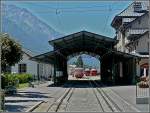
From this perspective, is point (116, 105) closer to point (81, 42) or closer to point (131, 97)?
point (131, 97)

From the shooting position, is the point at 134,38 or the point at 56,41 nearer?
the point at 56,41

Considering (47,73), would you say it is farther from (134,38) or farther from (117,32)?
(134,38)

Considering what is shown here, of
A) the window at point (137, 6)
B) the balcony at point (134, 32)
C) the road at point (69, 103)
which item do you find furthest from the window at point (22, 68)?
the road at point (69, 103)

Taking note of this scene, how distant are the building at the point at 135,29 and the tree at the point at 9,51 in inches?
1064

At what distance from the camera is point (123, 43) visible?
79.9 meters

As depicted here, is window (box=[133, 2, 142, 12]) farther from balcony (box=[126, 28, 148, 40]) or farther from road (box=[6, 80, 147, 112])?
road (box=[6, 80, 147, 112])

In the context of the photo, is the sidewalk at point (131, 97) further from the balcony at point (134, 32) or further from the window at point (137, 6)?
the window at point (137, 6)

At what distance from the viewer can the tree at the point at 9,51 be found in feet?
116

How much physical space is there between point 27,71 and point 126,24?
15.8 meters

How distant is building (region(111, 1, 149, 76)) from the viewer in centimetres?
6738

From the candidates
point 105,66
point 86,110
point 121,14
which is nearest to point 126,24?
point 121,14

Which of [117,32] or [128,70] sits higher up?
[117,32]

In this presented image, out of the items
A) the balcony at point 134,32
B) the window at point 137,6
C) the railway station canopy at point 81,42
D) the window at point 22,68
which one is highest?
the window at point 137,6

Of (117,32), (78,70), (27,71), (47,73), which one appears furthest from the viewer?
(78,70)
